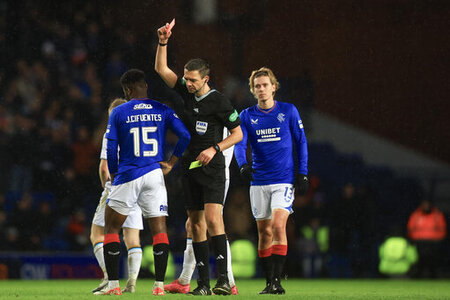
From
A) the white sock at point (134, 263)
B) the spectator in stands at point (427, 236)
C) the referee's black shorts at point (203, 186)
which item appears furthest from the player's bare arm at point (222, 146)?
the spectator in stands at point (427, 236)

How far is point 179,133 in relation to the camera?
6.41 metres

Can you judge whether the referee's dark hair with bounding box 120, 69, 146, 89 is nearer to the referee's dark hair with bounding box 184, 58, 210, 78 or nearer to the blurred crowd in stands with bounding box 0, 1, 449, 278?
the referee's dark hair with bounding box 184, 58, 210, 78

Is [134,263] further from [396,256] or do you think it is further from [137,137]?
[396,256]

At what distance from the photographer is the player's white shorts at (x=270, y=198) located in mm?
7105

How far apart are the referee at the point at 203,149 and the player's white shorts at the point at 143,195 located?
0.85ft

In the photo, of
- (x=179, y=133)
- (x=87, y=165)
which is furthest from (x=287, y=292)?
(x=87, y=165)

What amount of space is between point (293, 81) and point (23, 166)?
5.65 metres

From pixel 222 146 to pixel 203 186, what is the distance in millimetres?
353

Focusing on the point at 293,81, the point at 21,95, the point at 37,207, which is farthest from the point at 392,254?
Result: the point at 21,95

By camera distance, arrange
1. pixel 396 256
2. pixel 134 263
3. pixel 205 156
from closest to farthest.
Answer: pixel 205 156
pixel 134 263
pixel 396 256

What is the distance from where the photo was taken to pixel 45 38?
52.0 ft

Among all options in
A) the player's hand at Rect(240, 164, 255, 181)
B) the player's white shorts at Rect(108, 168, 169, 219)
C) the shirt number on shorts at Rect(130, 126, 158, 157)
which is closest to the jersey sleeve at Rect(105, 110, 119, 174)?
the shirt number on shorts at Rect(130, 126, 158, 157)

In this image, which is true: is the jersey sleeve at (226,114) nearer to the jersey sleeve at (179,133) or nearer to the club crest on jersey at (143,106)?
the jersey sleeve at (179,133)

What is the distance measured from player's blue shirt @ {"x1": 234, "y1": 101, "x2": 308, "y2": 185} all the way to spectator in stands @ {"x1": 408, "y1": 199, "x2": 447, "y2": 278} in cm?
614
